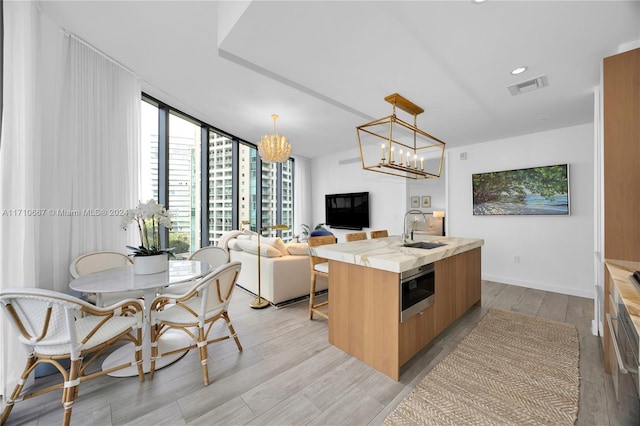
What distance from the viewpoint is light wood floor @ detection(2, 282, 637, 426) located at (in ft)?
4.93

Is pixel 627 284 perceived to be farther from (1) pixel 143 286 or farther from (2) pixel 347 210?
(2) pixel 347 210

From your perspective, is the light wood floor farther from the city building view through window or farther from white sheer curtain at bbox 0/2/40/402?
the city building view through window

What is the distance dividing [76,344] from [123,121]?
2362 millimetres

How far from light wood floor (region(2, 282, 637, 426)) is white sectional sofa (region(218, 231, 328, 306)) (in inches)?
31.5

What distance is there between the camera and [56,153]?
2.19 m

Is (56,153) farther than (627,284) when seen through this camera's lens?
Yes

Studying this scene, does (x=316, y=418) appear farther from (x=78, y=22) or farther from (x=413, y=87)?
(x=78, y=22)

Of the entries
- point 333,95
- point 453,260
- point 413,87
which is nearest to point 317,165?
point 333,95

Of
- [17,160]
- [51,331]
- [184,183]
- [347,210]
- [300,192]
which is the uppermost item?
[300,192]

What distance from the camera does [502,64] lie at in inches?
90.3

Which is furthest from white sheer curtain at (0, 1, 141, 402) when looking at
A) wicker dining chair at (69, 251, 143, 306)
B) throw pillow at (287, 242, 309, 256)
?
throw pillow at (287, 242, 309, 256)

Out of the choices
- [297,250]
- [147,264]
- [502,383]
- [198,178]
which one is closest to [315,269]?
[297,250]

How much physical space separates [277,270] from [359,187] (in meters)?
3.61

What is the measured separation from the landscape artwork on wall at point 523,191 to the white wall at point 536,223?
0.10m
